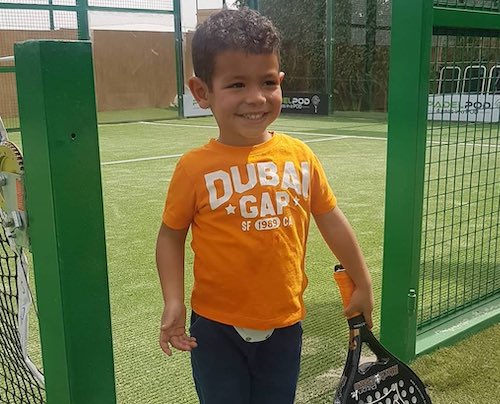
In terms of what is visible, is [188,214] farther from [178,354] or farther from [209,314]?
[178,354]

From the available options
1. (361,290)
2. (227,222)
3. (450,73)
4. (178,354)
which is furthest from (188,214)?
(450,73)

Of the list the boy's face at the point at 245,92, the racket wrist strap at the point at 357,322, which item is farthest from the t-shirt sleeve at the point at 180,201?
the racket wrist strap at the point at 357,322

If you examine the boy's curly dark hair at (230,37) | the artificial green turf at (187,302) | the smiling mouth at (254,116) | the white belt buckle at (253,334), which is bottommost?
the artificial green turf at (187,302)

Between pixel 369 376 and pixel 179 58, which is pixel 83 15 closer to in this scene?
pixel 179 58

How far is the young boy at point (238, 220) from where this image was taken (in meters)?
1.48

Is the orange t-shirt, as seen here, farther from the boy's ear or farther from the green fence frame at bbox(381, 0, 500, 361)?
the green fence frame at bbox(381, 0, 500, 361)

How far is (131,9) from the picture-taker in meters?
13.5

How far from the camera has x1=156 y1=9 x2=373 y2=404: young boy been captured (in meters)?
1.48

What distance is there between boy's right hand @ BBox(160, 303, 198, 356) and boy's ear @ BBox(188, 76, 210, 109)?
0.48 metres

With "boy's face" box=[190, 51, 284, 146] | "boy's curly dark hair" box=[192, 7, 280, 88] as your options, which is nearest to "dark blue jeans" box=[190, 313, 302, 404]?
"boy's face" box=[190, 51, 284, 146]

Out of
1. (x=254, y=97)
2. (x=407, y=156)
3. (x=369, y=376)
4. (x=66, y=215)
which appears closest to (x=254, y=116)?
(x=254, y=97)

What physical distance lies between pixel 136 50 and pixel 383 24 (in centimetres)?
606

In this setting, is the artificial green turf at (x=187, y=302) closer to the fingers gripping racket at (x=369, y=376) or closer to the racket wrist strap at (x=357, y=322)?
the fingers gripping racket at (x=369, y=376)

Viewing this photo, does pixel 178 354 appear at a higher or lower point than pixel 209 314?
lower
